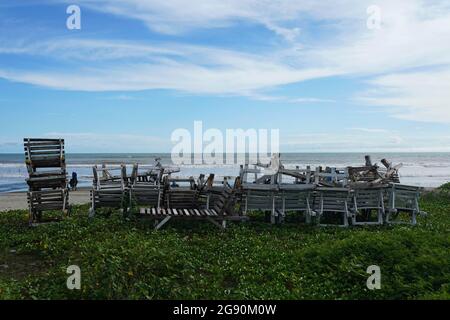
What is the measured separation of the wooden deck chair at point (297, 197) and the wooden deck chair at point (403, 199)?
10.3 feet

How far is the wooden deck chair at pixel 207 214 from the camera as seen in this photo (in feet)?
48.7

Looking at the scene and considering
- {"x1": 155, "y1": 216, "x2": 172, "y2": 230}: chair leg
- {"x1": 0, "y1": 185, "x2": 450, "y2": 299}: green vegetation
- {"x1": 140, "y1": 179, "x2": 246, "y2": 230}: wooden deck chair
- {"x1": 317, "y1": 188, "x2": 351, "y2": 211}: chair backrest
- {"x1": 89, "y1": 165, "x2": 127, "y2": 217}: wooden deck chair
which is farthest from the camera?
{"x1": 89, "y1": 165, "x2": 127, "y2": 217}: wooden deck chair

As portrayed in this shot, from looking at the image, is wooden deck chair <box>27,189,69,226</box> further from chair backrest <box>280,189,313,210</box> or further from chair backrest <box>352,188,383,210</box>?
chair backrest <box>352,188,383,210</box>

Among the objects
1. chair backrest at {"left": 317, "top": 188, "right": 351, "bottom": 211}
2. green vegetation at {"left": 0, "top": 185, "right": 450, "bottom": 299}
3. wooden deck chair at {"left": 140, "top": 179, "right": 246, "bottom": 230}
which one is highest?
chair backrest at {"left": 317, "top": 188, "right": 351, "bottom": 211}

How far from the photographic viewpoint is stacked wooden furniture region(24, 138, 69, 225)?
52.7ft

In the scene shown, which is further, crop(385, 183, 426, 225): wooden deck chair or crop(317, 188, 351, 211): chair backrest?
crop(385, 183, 426, 225): wooden deck chair

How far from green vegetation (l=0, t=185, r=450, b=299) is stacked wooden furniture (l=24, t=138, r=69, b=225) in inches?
68.6

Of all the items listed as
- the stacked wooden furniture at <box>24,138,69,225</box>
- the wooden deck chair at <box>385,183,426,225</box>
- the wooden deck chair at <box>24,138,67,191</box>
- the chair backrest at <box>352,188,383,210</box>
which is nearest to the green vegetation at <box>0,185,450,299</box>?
the stacked wooden furniture at <box>24,138,69,225</box>

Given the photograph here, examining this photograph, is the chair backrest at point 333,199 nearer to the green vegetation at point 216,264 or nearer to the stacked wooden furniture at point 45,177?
the green vegetation at point 216,264

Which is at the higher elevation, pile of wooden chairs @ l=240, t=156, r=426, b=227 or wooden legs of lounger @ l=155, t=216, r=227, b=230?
pile of wooden chairs @ l=240, t=156, r=426, b=227

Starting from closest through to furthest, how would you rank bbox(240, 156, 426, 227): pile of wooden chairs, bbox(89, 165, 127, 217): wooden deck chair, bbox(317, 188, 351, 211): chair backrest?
bbox(240, 156, 426, 227): pile of wooden chairs, bbox(317, 188, 351, 211): chair backrest, bbox(89, 165, 127, 217): wooden deck chair

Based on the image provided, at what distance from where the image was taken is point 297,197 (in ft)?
53.9
